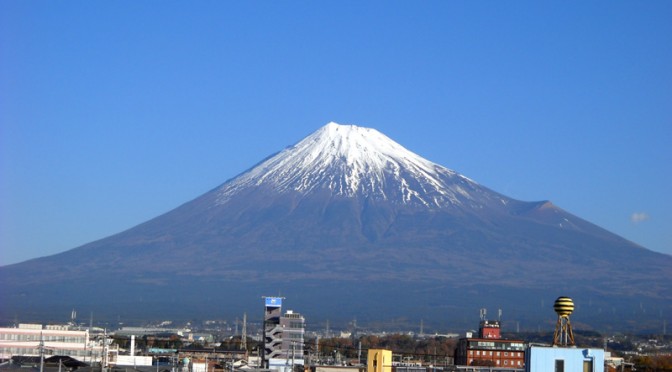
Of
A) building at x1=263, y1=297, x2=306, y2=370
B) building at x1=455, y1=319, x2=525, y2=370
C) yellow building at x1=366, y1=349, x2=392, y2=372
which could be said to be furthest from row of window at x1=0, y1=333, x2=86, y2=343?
yellow building at x1=366, y1=349, x2=392, y2=372

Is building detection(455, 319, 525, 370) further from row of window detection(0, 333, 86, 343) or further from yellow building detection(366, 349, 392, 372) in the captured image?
yellow building detection(366, 349, 392, 372)

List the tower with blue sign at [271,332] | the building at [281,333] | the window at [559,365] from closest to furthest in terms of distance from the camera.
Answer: the window at [559,365] → the building at [281,333] → the tower with blue sign at [271,332]

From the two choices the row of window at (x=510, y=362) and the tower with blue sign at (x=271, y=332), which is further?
the row of window at (x=510, y=362)

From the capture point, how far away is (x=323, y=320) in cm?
17250

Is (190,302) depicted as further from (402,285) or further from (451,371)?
(451,371)

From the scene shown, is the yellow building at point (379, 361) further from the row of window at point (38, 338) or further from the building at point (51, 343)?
the row of window at point (38, 338)

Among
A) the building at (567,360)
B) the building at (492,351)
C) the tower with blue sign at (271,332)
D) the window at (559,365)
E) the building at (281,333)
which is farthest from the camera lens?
the building at (492,351)

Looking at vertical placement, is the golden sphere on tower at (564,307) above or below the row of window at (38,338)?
below

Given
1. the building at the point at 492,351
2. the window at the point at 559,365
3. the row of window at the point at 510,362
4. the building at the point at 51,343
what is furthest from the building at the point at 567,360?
the row of window at the point at 510,362

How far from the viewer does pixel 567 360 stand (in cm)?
2323

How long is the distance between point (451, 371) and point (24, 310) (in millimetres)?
124796

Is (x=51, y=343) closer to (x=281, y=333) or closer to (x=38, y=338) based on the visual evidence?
(x=38, y=338)

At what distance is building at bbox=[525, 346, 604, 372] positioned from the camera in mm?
23062

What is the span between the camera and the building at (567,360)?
75.7ft
